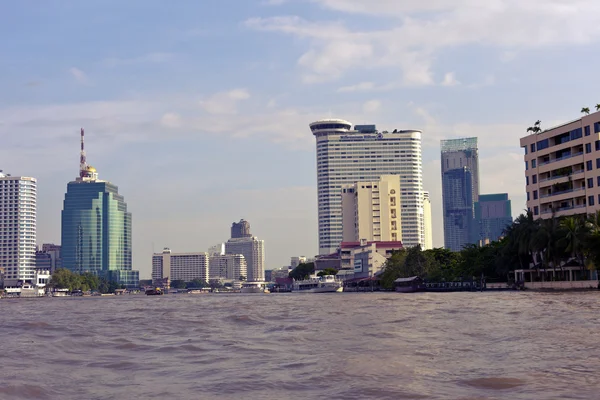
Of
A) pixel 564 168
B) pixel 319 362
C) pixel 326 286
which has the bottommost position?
pixel 326 286

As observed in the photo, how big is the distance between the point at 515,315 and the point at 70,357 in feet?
67.0

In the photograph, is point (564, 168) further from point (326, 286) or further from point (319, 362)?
point (319, 362)

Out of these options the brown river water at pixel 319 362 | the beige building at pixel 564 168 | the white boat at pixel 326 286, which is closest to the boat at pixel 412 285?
the beige building at pixel 564 168

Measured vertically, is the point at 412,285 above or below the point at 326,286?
above

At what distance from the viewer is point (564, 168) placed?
98125 mm

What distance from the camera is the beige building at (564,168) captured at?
9212 centimetres

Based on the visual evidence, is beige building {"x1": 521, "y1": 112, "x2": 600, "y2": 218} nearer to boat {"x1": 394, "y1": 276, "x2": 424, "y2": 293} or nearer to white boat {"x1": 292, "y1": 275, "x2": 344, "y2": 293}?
boat {"x1": 394, "y1": 276, "x2": 424, "y2": 293}

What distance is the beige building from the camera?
9212 centimetres

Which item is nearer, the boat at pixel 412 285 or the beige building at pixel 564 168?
the beige building at pixel 564 168

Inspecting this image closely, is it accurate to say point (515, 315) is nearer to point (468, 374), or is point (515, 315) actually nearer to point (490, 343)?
point (490, 343)

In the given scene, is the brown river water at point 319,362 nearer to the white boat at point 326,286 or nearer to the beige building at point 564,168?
the beige building at point 564,168

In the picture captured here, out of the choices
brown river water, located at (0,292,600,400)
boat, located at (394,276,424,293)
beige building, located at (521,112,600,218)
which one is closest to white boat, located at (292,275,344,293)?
boat, located at (394,276,424,293)

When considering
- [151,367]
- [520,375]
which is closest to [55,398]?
[151,367]

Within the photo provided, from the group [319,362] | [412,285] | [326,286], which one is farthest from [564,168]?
[319,362]
